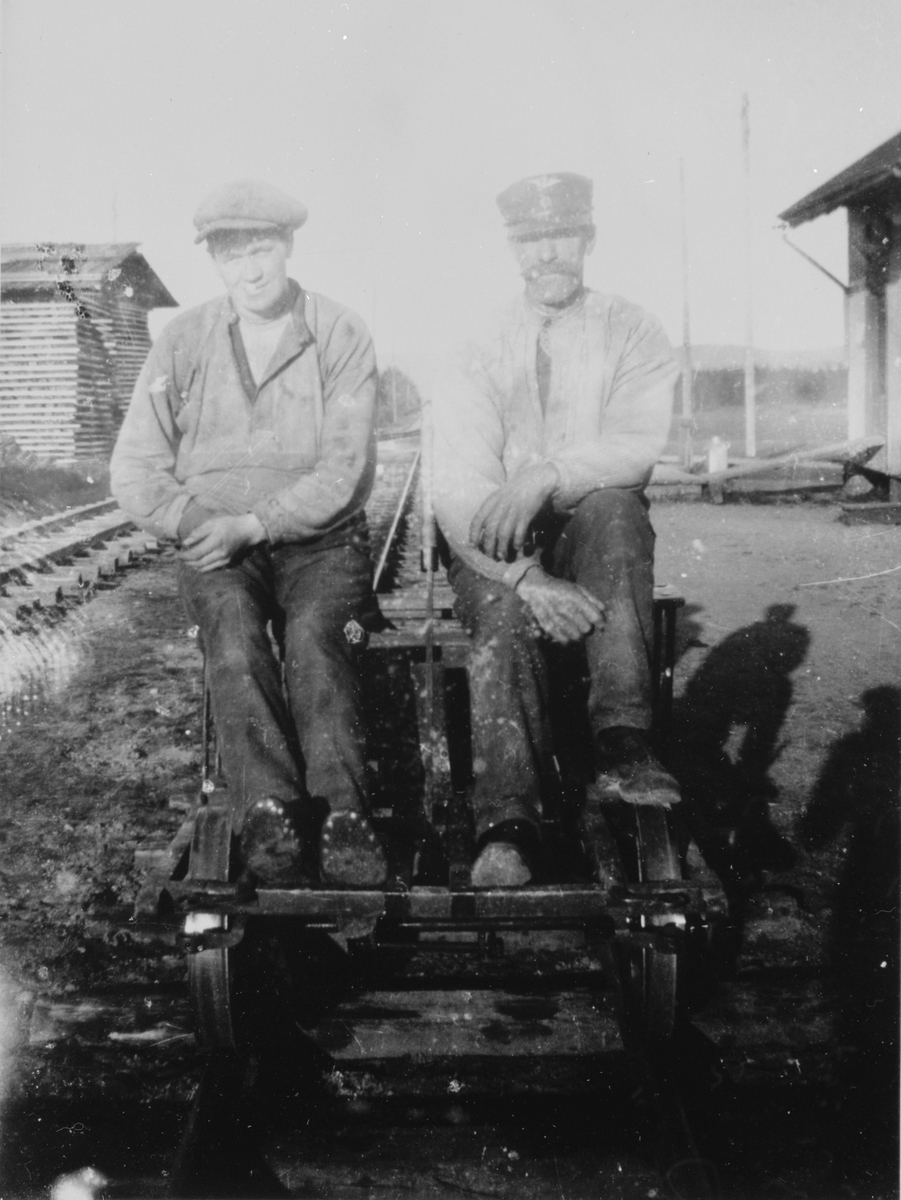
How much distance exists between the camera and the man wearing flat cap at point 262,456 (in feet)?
8.09

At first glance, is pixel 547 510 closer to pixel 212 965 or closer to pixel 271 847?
pixel 271 847

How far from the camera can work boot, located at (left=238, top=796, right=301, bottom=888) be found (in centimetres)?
216

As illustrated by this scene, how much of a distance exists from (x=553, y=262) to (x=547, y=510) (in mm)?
723

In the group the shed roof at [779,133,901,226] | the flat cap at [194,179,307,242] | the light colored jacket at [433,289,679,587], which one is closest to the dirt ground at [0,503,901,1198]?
the light colored jacket at [433,289,679,587]

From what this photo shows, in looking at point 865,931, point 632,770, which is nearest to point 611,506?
point 632,770

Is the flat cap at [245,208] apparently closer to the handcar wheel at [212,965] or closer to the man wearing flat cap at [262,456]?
the man wearing flat cap at [262,456]

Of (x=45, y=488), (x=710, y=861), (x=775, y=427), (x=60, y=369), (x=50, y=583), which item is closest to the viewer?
(x=710, y=861)

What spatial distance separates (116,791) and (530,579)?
105 inches

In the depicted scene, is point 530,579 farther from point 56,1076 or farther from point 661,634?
point 56,1076

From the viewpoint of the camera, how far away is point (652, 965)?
2268 mm

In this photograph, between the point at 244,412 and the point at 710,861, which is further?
the point at 710,861

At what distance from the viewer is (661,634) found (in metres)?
2.97

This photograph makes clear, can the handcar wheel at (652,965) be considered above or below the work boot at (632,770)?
below

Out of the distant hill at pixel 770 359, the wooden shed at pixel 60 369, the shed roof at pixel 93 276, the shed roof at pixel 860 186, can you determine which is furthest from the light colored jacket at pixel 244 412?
the distant hill at pixel 770 359
